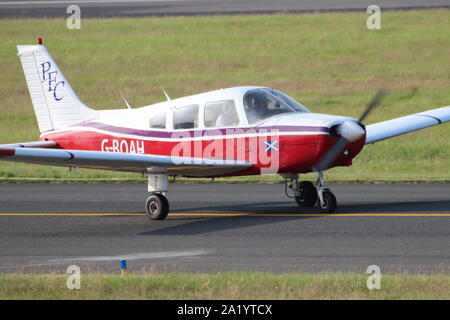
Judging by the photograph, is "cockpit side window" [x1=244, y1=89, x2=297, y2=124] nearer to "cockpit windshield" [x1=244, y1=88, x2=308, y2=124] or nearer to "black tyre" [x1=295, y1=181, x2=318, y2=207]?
"cockpit windshield" [x1=244, y1=88, x2=308, y2=124]

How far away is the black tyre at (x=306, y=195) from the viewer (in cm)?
1709

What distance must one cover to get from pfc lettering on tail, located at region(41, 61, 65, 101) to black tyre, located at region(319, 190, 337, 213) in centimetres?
606

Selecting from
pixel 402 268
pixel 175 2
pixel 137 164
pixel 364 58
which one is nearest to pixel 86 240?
pixel 137 164

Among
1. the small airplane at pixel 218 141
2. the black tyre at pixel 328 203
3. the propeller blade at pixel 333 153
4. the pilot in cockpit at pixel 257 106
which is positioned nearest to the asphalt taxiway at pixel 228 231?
the black tyre at pixel 328 203

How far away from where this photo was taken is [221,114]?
16.0 metres

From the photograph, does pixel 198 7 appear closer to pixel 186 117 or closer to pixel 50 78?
pixel 50 78

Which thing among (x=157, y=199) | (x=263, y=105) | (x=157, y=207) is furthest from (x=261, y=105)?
(x=157, y=207)

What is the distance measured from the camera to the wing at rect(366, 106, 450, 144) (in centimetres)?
1770

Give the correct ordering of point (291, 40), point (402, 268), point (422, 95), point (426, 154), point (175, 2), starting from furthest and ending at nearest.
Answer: point (175, 2) → point (291, 40) → point (422, 95) → point (426, 154) → point (402, 268)

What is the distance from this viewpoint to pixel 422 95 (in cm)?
3550

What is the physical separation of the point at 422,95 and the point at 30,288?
27.7 m

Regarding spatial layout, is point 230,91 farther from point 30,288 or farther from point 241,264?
point 30,288

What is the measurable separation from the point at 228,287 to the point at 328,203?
6474mm

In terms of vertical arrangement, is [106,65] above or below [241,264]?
above
